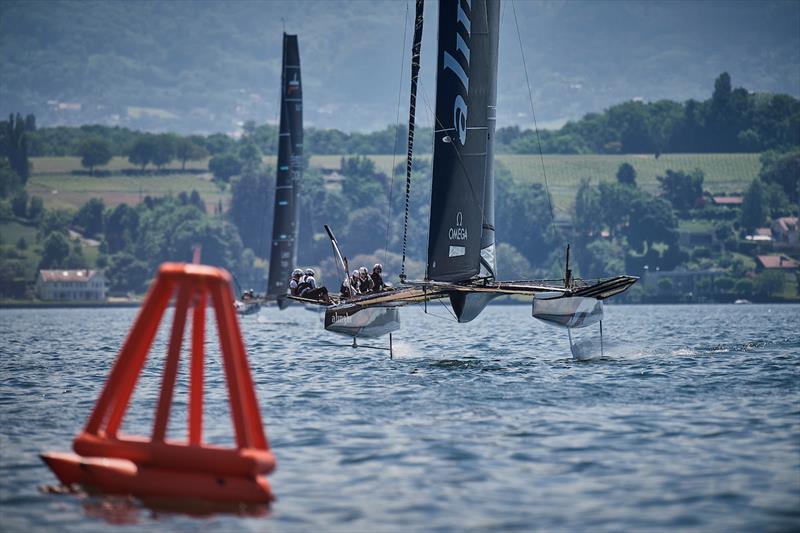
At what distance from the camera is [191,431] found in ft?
65.8

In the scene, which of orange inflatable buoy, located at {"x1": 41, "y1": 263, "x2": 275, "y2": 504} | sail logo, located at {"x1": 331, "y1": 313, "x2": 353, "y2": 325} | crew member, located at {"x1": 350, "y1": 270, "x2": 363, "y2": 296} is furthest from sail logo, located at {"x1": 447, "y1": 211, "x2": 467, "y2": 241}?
orange inflatable buoy, located at {"x1": 41, "y1": 263, "x2": 275, "y2": 504}

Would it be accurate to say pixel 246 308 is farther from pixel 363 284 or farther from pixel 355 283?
pixel 363 284

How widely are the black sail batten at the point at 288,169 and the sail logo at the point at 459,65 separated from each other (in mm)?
49825

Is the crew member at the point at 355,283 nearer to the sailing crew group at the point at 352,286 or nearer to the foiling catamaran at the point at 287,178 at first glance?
the sailing crew group at the point at 352,286

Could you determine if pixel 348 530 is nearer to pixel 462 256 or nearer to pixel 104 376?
pixel 104 376

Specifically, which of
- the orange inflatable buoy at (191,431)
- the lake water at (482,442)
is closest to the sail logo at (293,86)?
the lake water at (482,442)

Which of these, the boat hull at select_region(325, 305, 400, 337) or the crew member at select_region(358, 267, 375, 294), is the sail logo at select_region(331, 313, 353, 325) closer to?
the boat hull at select_region(325, 305, 400, 337)

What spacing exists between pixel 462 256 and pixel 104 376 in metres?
11.9

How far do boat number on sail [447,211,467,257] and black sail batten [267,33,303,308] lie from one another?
4978cm

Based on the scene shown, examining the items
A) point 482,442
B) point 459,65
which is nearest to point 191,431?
point 482,442

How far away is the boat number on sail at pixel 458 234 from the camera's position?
149ft

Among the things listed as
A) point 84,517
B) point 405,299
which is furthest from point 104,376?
point 84,517

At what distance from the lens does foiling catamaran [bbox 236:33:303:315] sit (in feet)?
313

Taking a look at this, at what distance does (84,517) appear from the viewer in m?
19.2
